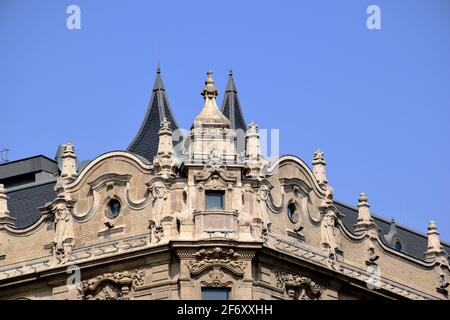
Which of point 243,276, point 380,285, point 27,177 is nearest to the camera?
point 243,276

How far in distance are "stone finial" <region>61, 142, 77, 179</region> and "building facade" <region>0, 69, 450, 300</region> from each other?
→ 0.23 ft

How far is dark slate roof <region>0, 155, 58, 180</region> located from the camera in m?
126

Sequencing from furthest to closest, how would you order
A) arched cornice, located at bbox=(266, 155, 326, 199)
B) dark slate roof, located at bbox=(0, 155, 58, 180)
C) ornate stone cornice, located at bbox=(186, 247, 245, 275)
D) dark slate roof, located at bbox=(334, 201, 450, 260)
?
dark slate roof, located at bbox=(0, 155, 58, 180) → dark slate roof, located at bbox=(334, 201, 450, 260) → arched cornice, located at bbox=(266, 155, 326, 199) → ornate stone cornice, located at bbox=(186, 247, 245, 275)

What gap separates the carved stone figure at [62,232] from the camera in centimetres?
11125

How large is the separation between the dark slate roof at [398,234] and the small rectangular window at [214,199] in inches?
508

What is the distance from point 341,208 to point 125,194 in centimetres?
1517

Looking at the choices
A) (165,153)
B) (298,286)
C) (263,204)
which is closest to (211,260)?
(263,204)

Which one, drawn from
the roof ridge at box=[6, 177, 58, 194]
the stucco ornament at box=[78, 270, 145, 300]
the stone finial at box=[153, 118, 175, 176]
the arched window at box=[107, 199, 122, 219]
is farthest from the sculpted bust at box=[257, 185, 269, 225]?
the roof ridge at box=[6, 177, 58, 194]

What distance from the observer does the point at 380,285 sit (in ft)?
383

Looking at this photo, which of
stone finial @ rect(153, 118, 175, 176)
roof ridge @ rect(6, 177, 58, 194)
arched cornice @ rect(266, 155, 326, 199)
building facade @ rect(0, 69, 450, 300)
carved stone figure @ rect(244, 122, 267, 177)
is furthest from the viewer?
roof ridge @ rect(6, 177, 58, 194)

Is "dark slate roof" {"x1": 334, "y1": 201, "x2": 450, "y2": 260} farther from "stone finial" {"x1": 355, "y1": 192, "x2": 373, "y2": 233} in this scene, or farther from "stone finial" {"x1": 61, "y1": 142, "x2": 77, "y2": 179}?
"stone finial" {"x1": 61, "y1": 142, "x2": 77, "y2": 179}

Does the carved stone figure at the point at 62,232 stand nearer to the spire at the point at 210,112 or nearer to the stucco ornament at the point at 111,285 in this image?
the stucco ornament at the point at 111,285
